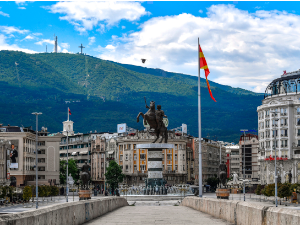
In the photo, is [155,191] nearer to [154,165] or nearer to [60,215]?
[154,165]

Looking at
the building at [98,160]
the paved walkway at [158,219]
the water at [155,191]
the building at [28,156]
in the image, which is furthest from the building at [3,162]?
the paved walkway at [158,219]

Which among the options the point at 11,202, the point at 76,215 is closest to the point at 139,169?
the point at 11,202

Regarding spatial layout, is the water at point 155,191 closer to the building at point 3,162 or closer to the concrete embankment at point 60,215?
the concrete embankment at point 60,215

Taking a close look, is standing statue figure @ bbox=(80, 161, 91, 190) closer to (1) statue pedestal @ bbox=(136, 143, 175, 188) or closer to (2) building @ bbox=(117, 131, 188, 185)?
(1) statue pedestal @ bbox=(136, 143, 175, 188)

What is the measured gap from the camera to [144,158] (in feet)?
552

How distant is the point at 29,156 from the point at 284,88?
71.9 metres

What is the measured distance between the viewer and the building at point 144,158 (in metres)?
167

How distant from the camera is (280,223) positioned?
1200 cm

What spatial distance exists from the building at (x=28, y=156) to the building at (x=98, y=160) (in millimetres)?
28360

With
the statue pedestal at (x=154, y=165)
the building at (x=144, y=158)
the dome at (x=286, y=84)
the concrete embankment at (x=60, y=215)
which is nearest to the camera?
the concrete embankment at (x=60, y=215)

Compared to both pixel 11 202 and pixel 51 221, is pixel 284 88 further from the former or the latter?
pixel 51 221

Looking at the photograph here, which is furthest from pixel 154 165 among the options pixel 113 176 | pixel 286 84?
pixel 286 84

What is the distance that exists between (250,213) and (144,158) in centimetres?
15327

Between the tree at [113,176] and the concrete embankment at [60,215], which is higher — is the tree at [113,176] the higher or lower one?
the lower one
